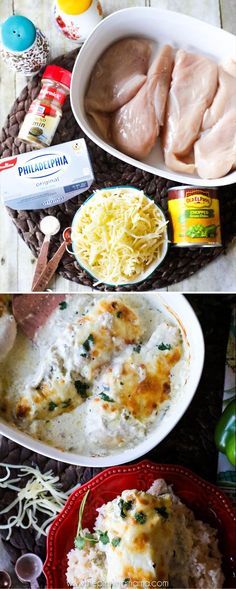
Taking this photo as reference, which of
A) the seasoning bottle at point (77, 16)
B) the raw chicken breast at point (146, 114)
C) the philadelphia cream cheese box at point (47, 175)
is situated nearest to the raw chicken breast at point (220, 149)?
the raw chicken breast at point (146, 114)

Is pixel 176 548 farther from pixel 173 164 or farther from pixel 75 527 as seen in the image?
pixel 173 164

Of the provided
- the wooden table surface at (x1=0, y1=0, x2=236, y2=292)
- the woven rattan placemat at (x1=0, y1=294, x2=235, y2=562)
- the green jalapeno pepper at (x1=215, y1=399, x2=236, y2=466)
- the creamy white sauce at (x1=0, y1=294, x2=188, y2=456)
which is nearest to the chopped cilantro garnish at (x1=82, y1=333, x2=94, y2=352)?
the creamy white sauce at (x1=0, y1=294, x2=188, y2=456)

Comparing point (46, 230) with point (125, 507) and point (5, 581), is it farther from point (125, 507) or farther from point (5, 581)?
point (5, 581)

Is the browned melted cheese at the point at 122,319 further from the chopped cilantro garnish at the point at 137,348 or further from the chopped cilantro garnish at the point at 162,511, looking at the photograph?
the chopped cilantro garnish at the point at 162,511

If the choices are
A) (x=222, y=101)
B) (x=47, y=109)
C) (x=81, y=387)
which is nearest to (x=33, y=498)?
(x=81, y=387)

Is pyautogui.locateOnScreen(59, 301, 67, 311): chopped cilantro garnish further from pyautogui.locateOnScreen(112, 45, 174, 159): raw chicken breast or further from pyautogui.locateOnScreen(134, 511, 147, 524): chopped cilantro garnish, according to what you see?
pyautogui.locateOnScreen(134, 511, 147, 524): chopped cilantro garnish

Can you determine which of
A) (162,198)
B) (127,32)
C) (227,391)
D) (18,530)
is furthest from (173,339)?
(127,32)
